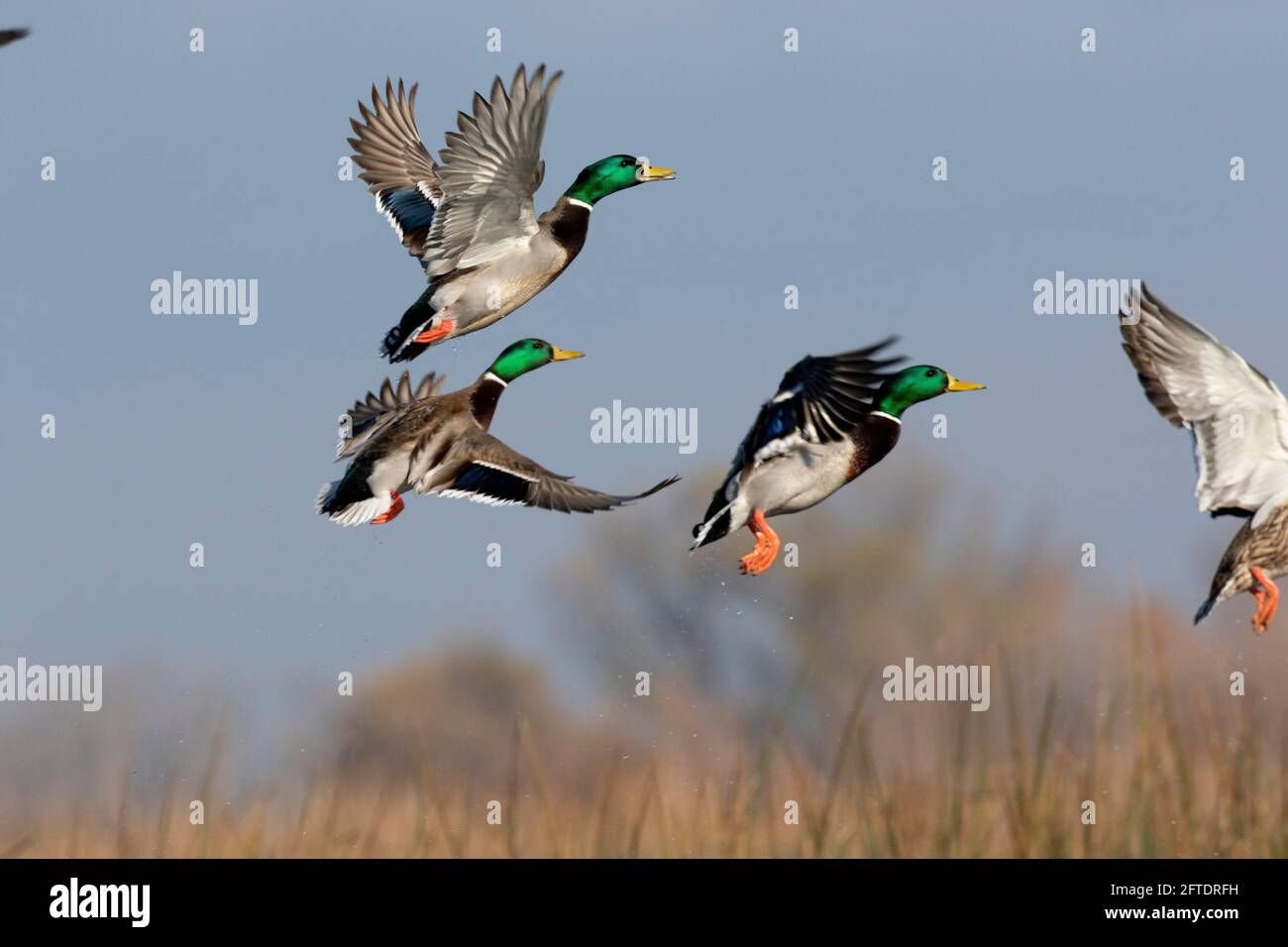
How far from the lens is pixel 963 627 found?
792 inches

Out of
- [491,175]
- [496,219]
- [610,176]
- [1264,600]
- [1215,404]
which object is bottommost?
[1264,600]

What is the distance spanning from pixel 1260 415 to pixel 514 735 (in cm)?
500

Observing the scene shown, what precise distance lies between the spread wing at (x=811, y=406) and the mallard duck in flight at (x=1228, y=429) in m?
1.75

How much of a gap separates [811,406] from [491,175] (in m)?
2.63

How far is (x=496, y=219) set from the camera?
35.1ft

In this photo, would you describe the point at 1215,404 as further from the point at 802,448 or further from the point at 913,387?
the point at 802,448

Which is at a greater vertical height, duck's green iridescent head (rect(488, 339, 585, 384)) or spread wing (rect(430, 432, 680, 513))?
duck's green iridescent head (rect(488, 339, 585, 384))

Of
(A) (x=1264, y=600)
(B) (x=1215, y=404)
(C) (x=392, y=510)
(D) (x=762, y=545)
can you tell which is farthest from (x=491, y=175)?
(A) (x=1264, y=600)

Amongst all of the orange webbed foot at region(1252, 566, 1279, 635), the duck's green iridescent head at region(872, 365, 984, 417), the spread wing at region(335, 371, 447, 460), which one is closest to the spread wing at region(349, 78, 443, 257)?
the spread wing at region(335, 371, 447, 460)

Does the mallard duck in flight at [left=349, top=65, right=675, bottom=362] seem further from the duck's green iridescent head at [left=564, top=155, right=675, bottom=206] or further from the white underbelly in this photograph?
the white underbelly

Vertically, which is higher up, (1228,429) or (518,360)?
(518,360)

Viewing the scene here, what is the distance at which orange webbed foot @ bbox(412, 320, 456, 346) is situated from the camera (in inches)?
432

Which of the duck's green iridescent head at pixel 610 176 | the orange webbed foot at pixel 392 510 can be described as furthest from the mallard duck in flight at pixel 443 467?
the duck's green iridescent head at pixel 610 176

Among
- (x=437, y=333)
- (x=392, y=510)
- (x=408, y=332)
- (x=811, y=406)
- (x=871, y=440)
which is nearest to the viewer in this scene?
(x=811, y=406)
